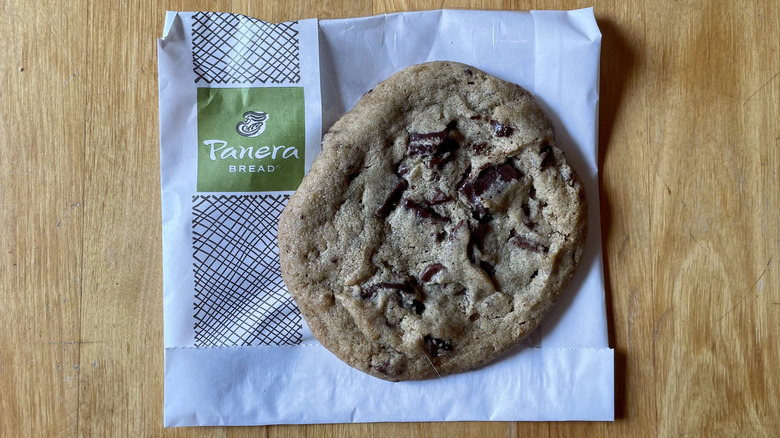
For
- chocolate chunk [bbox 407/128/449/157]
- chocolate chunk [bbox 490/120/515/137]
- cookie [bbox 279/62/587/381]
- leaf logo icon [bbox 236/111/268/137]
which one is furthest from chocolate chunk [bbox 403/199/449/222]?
leaf logo icon [bbox 236/111/268/137]

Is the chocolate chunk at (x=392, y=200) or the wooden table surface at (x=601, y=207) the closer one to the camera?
the chocolate chunk at (x=392, y=200)

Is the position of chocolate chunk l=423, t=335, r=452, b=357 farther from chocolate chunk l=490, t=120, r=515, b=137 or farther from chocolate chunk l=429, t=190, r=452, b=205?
chocolate chunk l=490, t=120, r=515, b=137

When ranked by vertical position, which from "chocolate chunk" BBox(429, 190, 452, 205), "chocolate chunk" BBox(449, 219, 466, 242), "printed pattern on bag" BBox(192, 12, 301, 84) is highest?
"printed pattern on bag" BBox(192, 12, 301, 84)

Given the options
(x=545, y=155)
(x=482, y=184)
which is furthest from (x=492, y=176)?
(x=545, y=155)

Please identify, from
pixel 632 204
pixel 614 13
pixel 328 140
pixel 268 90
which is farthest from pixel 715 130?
pixel 268 90

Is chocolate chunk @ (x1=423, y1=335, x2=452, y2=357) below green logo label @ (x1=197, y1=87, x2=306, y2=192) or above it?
below

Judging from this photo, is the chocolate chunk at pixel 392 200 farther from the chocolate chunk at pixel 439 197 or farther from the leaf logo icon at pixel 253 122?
the leaf logo icon at pixel 253 122

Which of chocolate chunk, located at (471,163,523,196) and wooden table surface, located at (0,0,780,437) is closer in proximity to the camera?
chocolate chunk, located at (471,163,523,196)

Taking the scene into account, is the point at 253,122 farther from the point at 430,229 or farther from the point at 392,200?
the point at 430,229

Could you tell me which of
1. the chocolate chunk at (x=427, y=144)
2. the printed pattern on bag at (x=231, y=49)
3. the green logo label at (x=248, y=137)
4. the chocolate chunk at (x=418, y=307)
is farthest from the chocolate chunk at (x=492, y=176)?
the printed pattern on bag at (x=231, y=49)
